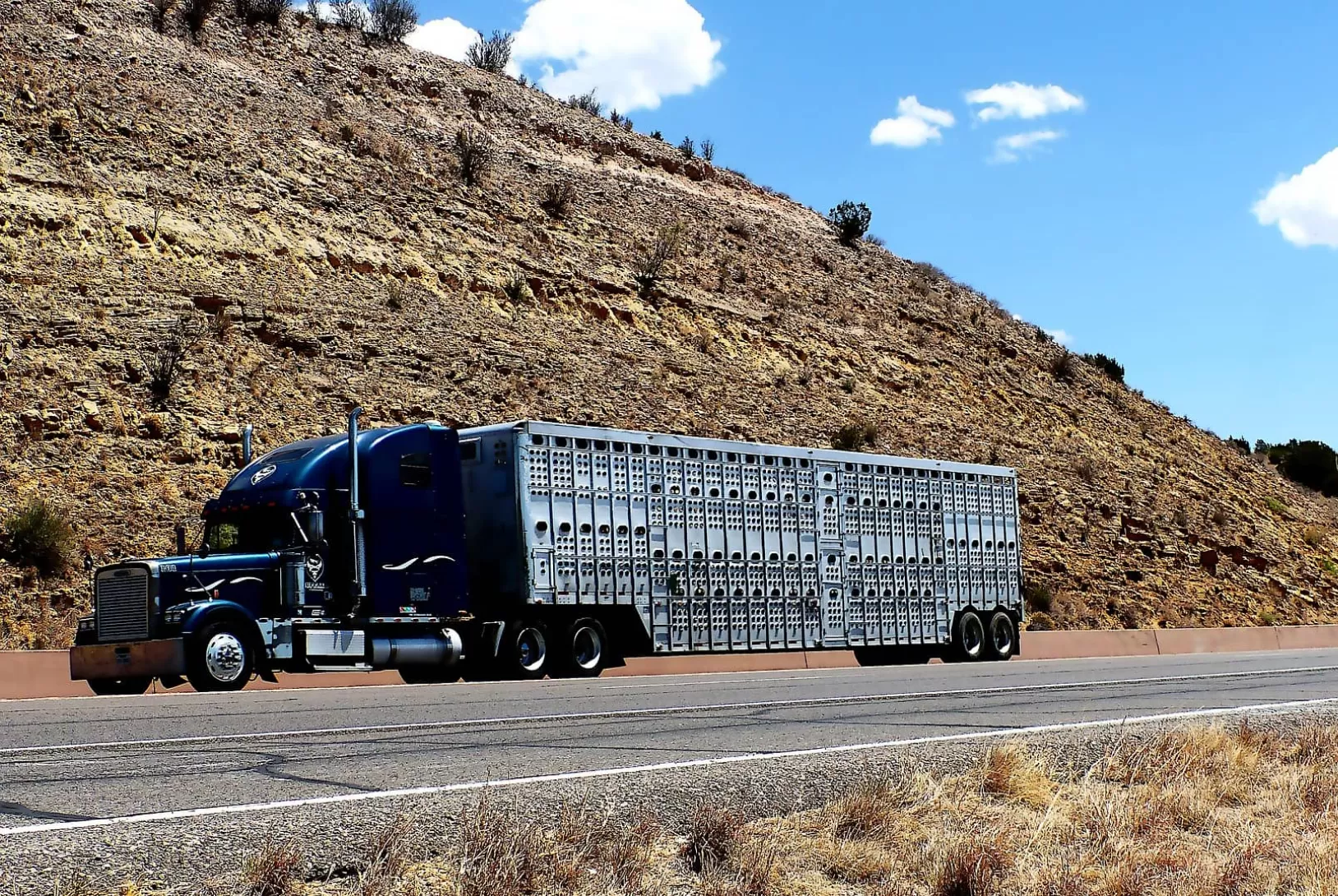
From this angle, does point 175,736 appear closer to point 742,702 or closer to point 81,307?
point 742,702

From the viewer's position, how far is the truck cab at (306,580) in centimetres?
1994

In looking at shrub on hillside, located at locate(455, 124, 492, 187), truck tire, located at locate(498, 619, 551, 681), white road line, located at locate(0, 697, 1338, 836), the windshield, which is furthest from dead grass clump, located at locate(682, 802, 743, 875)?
shrub on hillside, located at locate(455, 124, 492, 187)

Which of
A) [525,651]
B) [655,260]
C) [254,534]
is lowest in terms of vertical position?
[525,651]

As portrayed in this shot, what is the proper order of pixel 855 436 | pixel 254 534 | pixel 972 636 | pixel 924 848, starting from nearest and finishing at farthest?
pixel 924 848 → pixel 254 534 → pixel 972 636 → pixel 855 436

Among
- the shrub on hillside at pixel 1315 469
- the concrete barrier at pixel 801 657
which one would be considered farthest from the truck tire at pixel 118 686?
the shrub on hillside at pixel 1315 469

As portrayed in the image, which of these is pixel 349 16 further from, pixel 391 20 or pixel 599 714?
pixel 599 714

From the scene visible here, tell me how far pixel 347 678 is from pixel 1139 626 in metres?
26.1

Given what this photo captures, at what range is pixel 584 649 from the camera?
24.5 metres

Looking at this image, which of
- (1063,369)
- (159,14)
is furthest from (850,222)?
(159,14)

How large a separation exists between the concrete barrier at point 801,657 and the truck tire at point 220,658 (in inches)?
54.5

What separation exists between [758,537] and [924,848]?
20760 millimetres

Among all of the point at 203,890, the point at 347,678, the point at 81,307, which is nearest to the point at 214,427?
the point at 81,307

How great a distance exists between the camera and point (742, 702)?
585 inches

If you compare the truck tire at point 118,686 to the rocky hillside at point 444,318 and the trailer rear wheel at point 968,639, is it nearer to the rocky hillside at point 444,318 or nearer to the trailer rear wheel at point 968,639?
the rocky hillside at point 444,318
